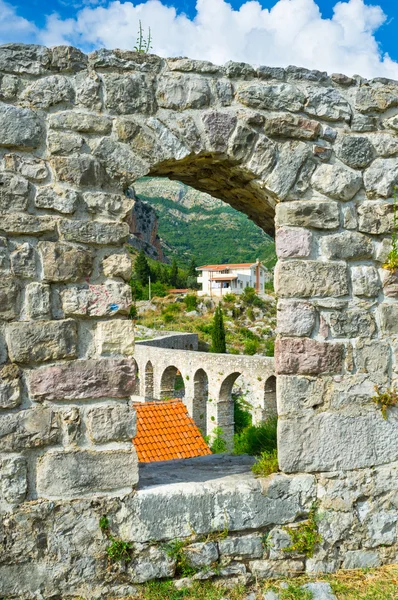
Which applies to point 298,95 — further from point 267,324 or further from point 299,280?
point 267,324

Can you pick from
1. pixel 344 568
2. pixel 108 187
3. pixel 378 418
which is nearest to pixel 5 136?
pixel 108 187

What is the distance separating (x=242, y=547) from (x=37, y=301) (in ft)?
6.56

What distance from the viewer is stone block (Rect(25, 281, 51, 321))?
3.25 m

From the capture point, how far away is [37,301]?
3262 millimetres

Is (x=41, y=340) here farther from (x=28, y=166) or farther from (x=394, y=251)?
(x=394, y=251)

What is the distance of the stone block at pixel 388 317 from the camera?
13.1 ft

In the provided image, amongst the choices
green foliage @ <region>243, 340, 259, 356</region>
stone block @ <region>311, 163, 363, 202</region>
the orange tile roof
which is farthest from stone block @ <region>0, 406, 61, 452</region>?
green foliage @ <region>243, 340, 259, 356</region>

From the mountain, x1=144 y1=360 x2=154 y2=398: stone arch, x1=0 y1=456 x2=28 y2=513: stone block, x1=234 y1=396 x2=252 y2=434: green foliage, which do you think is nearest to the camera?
x1=0 y1=456 x2=28 y2=513: stone block

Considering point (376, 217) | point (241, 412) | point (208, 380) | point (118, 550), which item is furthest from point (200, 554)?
point (241, 412)

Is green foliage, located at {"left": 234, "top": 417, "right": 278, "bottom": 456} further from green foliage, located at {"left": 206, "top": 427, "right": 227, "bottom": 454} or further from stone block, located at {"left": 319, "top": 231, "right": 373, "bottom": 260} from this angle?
Result: green foliage, located at {"left": 206, "top": 427, "right": 227, "bottom": 454}

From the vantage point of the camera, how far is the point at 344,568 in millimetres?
3807

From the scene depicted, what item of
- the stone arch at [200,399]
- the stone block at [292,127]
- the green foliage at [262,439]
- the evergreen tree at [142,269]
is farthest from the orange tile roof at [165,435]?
the evergreen tree at [142,269]

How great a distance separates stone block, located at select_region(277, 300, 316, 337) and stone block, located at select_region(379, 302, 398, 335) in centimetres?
56

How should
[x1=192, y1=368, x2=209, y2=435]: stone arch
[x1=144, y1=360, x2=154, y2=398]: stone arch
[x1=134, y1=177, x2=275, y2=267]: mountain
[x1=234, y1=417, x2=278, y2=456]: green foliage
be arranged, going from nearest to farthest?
[x1=234, y1=417, x2=278, y2=456]: green foliage < [x1=192, y1=368, x2=209, y2=435]: stone arch < [x1=144, y1=360, x2=154, y2=398]: stone arch < [x1=134, y1=177, x2=275, y2=267]: mountain
